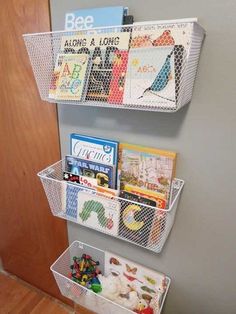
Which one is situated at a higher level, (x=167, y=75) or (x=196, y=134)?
(x=167, y=75)

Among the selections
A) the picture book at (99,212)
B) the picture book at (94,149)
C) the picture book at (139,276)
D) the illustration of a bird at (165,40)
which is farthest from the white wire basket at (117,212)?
the illustration of a bird at (165,40)

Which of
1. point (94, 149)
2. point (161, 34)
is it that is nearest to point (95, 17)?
point (161, 34)

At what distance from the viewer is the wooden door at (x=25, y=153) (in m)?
0.85

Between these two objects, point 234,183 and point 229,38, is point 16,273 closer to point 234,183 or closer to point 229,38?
point 234,183

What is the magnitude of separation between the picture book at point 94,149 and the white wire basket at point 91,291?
1.48 ft

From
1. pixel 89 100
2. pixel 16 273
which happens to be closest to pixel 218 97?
pixel 89 100

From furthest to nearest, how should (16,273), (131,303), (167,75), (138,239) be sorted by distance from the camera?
(16,273) < (131,303) < (138,239) < (167,75)

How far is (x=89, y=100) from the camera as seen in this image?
654mm

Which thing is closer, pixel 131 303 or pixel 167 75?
pixel 167 75

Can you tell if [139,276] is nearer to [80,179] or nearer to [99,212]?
[99,212]

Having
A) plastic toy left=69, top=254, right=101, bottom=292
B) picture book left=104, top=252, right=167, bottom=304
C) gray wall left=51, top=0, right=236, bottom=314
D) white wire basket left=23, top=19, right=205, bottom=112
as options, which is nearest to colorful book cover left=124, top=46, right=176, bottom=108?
white wire basket left=23, top=19, right=205, bottom=112

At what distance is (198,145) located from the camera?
2.17 ft

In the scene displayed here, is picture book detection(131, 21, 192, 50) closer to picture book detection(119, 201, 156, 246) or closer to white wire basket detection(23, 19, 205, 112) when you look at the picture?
white wire basket detection(23, 19, 205, 112)

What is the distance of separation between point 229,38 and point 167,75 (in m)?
0.18
